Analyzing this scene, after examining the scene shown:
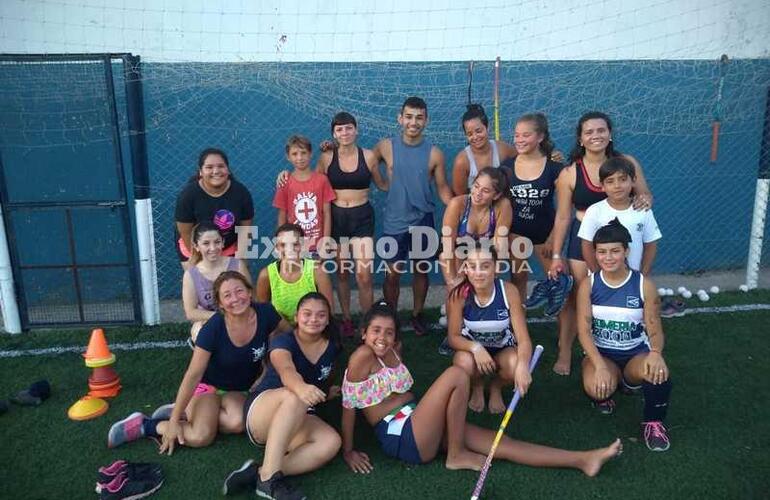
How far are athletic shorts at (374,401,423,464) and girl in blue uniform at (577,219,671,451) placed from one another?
0.98 metres

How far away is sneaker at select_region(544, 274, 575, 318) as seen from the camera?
3732mm

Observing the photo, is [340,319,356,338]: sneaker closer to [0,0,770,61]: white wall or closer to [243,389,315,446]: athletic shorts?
[243,389,315,446]: athletic shorts

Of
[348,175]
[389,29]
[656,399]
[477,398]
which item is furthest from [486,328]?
[389,29]

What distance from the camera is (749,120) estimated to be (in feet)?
18.6

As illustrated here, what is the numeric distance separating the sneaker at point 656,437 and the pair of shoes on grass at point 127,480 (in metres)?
2.36

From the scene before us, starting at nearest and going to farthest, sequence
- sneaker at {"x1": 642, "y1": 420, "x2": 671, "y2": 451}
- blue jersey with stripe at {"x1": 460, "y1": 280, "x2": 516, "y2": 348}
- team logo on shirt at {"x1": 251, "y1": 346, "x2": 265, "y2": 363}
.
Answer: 1. sneaker at {"x1": 642, "y1": 420, "x2": 671, "y2": 451}
2. team logo on shirt at {"x1": 251, "y1": 346, "x2": 265, "y2": 363}
3. blue jersey with stripe at {"x1": 460, "y1": 280, "x2": 516, "y2": 348}

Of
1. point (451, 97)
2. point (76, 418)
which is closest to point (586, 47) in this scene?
point (451, 97)

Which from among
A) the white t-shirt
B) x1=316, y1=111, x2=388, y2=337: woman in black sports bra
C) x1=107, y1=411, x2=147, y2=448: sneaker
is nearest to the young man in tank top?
x1=316, y1=111, x2=388, y2=337: woman in black sports bra

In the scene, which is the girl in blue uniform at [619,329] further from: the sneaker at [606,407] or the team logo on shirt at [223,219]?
the team logo on shirt at [223,219]

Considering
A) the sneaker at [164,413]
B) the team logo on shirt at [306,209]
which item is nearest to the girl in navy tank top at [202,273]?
the sneaker at [164,413]

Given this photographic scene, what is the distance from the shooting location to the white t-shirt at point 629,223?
3.53 meters

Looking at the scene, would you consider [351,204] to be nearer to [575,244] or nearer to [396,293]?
[396,293]

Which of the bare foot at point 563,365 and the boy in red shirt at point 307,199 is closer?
the bare foot at point 563,365

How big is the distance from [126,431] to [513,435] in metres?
1.99
